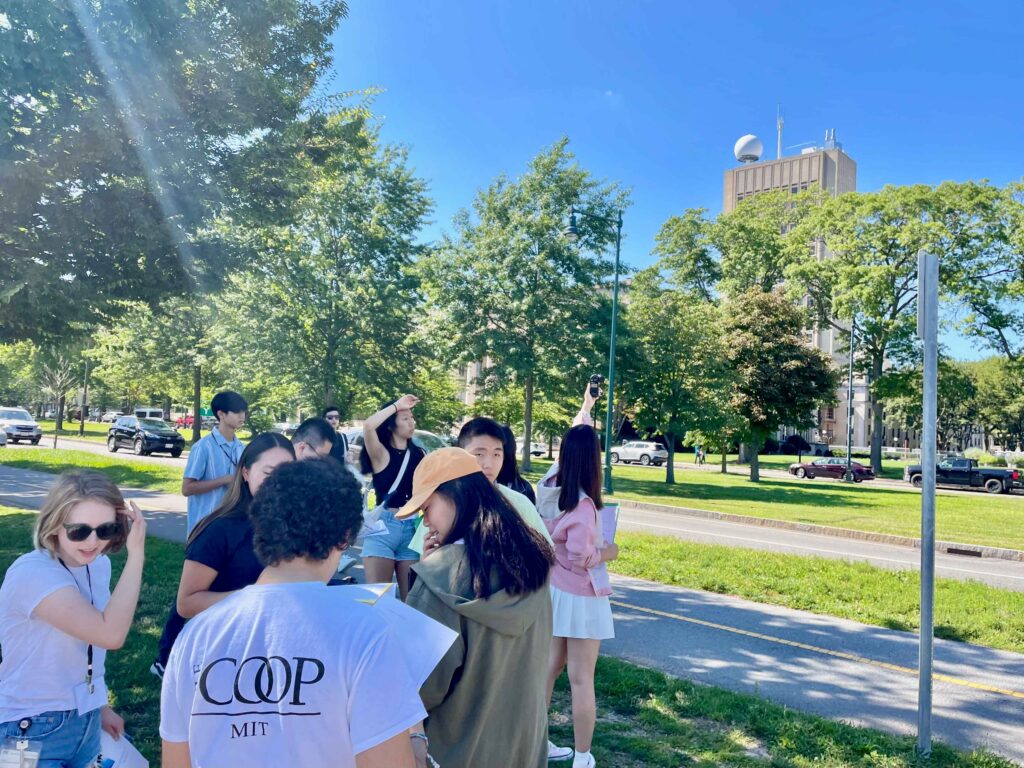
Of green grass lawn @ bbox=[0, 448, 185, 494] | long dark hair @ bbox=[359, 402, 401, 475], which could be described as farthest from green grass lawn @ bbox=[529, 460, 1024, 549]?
long dark hair @ bbox=[359, 402, 401, 475]

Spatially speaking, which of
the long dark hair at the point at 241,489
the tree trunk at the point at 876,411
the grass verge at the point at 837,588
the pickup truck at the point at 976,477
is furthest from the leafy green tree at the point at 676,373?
the long dark hair at the point at 241,489

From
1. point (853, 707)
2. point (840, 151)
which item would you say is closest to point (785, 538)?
point (853, 707)

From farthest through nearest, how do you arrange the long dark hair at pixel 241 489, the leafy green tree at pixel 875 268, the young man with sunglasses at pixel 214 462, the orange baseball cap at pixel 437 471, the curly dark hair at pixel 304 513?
1. the leafy green tree at pixel 875 268
2. the young man with sunglasses at pixel 214 462
3. the long dark hair at pixel 241 489
4. the orange baseball cap at pixel 437 471
5. the curly dark hair at pixel 304 513

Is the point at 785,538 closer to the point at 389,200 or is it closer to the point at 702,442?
the point at 702,442

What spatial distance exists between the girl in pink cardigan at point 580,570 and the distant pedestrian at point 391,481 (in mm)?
1424

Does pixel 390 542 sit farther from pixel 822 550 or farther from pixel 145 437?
pixel 145 437

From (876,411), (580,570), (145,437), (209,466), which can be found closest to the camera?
(580,570)

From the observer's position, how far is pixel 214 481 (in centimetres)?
520

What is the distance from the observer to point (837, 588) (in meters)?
8.80

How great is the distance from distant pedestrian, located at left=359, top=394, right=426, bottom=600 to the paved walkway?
2.28 metres

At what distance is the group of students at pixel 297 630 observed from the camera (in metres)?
1.52

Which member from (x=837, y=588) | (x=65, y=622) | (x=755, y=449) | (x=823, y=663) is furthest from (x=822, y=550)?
(x=755, y=449)

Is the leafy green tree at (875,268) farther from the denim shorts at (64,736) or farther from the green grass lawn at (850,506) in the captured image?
the denim shorts at (64,736)

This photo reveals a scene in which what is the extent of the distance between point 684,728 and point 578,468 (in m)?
2.07
